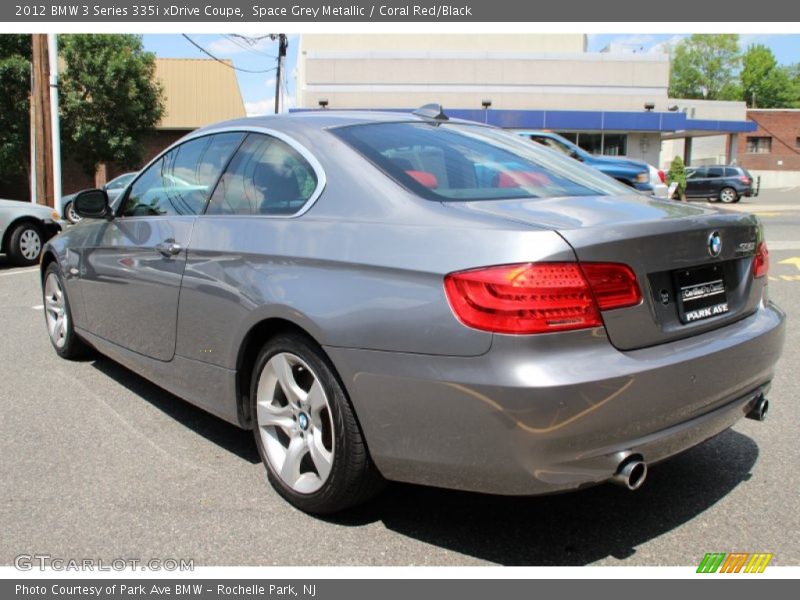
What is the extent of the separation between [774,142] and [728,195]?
32.7 m

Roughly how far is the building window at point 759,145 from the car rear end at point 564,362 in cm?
6457

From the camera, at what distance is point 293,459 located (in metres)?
3.11

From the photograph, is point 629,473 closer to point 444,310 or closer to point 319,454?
point 444,310

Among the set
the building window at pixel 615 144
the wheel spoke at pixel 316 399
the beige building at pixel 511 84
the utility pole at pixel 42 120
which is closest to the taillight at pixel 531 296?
the wheel spoke at pixel 316 399

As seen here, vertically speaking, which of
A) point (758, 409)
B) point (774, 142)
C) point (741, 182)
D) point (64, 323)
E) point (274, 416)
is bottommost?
point (64, 323)

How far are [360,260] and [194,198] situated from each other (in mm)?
1474

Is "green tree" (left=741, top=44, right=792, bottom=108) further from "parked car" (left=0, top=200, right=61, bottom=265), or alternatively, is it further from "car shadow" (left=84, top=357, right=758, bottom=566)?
"car shadow" (left=84, top=357, right=758, bottom=566)

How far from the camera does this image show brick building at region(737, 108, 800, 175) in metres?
59.0

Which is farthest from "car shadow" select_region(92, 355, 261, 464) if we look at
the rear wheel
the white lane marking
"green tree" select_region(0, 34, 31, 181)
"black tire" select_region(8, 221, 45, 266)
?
the rear wheel

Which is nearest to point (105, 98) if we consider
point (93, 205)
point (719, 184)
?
point (719, 184)

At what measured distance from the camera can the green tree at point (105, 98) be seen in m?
28.2

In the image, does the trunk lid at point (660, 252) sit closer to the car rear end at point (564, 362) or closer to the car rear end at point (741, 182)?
the car rear end at point (564, 362)

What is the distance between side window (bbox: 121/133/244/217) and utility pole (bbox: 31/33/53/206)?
1331cm

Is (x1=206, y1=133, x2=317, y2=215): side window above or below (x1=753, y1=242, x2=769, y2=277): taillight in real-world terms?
above
